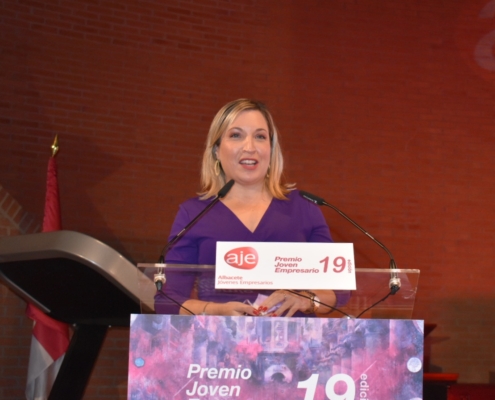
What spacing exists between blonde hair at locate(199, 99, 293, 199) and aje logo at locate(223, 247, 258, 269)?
72cm

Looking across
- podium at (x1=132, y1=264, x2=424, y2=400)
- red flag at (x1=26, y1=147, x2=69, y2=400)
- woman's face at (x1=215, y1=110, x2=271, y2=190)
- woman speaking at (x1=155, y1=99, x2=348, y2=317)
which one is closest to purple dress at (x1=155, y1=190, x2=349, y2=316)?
woman speaking at (x1=155, y1=99, x2=348, y2=317)

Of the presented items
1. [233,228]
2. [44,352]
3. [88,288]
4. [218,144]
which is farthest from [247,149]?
[44,352]

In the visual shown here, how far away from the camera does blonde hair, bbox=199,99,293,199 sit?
2344mm

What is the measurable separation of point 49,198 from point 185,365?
2.84 meters

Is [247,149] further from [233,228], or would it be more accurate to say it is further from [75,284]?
[75,284]

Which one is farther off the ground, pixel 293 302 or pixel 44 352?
pixel 44 352

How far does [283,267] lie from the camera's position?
1.58 m

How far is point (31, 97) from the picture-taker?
4.73 meters

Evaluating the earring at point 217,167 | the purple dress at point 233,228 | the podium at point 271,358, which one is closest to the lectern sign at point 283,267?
the podium at point 271,358

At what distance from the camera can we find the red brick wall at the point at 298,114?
4793 mm

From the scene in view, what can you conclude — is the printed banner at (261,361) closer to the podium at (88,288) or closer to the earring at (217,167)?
the podium at (88,288)

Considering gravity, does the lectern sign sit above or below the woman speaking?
below

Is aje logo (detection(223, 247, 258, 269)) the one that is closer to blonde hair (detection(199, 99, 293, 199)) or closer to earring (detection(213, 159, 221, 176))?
blonde hair (detection(199, 99, 293, 199))

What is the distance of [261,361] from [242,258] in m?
0.26
